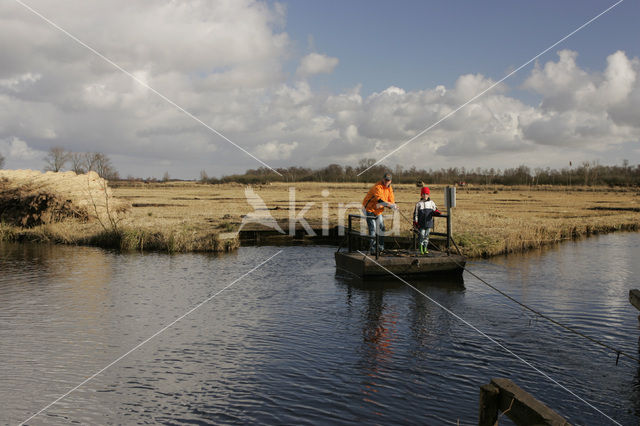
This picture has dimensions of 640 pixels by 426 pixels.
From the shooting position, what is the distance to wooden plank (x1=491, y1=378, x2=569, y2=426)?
16.2ft

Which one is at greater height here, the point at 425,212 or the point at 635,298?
the point at 425,212

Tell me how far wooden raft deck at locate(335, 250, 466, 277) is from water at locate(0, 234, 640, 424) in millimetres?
521

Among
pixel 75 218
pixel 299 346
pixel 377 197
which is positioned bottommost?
pixel 299 346

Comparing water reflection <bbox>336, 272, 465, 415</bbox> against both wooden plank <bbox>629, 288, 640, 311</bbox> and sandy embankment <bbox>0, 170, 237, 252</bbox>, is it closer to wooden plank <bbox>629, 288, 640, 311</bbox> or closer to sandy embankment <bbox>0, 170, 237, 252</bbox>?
wooden plank <bbox>629, 288, 640, 311</bbox>

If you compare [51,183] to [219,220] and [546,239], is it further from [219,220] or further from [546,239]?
[546,239]

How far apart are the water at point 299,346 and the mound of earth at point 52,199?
38.4ft

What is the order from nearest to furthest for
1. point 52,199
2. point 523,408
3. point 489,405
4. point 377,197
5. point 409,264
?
1. point 523,408
2. point 489,405
3. point 409,264
4. point 377,197
5. point 52,199

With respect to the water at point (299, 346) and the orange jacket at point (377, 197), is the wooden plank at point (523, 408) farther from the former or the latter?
the orange jacket at point (377, 197)

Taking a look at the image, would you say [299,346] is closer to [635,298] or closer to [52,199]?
[635,298]

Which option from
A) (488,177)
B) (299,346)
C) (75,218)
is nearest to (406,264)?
(299,346)

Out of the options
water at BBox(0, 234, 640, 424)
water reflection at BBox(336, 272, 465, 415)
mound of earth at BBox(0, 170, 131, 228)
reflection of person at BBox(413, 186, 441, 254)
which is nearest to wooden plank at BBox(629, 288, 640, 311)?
water at BBox(0, 234, 640, 424)

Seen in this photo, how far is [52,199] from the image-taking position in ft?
101

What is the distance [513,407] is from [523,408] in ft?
0.44

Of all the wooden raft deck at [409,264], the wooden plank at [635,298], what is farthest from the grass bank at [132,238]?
the wooden plank at [635,298]
